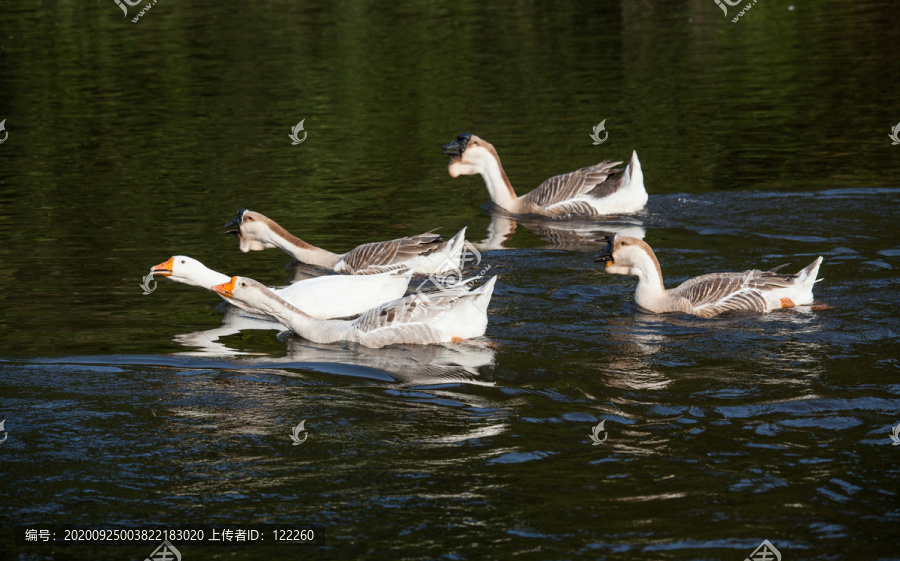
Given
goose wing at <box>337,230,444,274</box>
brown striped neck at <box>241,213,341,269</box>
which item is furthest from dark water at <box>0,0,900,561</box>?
goose wing at <box>337,230,444,274</box>

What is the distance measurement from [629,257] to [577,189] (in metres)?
5.04

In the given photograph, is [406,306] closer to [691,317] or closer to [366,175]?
[691,317]

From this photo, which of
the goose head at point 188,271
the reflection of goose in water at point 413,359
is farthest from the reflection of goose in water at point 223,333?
the reflection of goose in water at point 413,359

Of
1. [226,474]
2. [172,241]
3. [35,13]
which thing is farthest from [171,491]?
[35,13]

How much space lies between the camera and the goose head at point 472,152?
1620 cm

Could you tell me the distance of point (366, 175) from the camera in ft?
60.7

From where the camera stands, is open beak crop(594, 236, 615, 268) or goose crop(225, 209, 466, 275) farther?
goose crop(225, 209, 466, 275)

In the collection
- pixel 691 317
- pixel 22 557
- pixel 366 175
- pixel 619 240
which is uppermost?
pixel 366 175

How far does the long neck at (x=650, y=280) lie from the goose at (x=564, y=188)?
14.3 ft

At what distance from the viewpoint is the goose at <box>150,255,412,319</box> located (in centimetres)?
1086

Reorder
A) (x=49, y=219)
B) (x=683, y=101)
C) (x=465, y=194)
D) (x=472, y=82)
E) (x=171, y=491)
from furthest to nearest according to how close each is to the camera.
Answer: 1. (x=472, y=82)
2. (x=683, y=101)
3. (x=465, y=194)
4. (x=49, y=219)
5. (x=171, y=491)

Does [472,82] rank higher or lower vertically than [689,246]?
higher

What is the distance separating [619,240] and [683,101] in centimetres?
1329

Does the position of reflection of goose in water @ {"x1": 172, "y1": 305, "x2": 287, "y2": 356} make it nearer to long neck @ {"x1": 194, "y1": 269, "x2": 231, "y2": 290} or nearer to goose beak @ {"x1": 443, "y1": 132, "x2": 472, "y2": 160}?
long neck @ {"x1": 194, "y1": 269, "x2": 231, "y2": 290}
